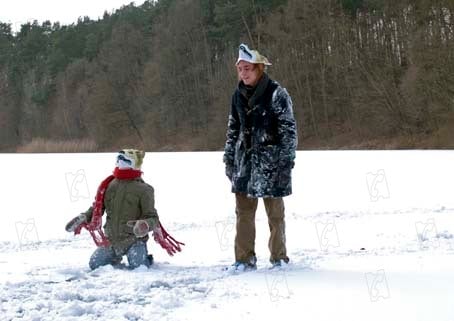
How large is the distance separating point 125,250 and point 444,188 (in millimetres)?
6669

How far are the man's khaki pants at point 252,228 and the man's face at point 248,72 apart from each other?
35.6 inches

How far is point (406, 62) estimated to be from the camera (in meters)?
35.8

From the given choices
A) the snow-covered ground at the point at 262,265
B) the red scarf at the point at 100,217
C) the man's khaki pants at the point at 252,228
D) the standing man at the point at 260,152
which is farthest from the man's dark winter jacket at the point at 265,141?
the red scarf at the point at 100,217

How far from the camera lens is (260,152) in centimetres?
471

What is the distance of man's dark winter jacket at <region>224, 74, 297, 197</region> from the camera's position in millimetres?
4633

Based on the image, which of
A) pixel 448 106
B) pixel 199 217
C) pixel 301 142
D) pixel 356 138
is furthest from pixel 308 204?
pixel 301 142

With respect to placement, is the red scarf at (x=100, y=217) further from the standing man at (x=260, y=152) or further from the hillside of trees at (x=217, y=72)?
the hillside of trees at (x=217, y=72)

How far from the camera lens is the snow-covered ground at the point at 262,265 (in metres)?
3.50

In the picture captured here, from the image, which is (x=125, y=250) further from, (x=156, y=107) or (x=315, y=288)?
(x=156, y=107)

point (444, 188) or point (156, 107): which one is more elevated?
point (156, 107)

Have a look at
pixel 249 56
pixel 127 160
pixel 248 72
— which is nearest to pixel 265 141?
pixel 248 72

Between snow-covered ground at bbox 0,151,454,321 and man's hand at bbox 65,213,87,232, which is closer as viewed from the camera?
snow-covered ground at bbox 0,151,454,321

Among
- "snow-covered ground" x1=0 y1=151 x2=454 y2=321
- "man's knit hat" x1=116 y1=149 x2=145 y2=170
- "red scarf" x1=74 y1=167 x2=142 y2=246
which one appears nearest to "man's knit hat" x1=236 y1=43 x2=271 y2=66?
"man's knit hat" x1=116 y1=149 x2=145 y2=170

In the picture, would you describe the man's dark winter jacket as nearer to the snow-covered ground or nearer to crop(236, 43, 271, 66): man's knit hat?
crop(236, 43, 271, 66): man's knit hat
